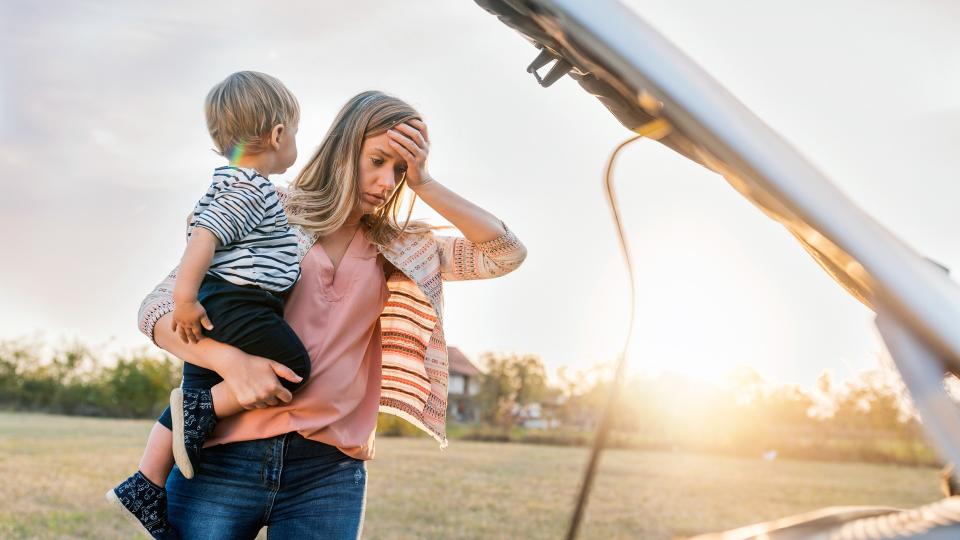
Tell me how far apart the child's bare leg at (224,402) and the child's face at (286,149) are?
0.61 m

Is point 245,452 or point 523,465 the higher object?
point 523,465

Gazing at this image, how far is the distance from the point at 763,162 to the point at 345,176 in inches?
61.7

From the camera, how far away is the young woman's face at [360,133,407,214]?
2.42 metres

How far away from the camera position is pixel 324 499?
2236mm

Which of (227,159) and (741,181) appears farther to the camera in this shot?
(227,159)

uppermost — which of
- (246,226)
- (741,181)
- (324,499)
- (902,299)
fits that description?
(246,226)

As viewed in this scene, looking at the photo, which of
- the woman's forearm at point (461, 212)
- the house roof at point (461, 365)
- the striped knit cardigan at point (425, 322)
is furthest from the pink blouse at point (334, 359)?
the house roof at point (461, 365)

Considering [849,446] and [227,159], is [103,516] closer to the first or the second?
[227,159]

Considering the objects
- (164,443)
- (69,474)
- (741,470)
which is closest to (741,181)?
(164,443)

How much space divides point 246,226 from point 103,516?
7.21m

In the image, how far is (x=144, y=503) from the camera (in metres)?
2.14

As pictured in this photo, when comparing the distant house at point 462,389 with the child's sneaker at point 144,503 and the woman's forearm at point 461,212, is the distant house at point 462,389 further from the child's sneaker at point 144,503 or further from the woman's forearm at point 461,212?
the child's sneaker at point 144,503

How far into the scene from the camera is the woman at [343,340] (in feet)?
7.17

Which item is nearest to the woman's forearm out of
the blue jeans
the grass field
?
the blue jeans
